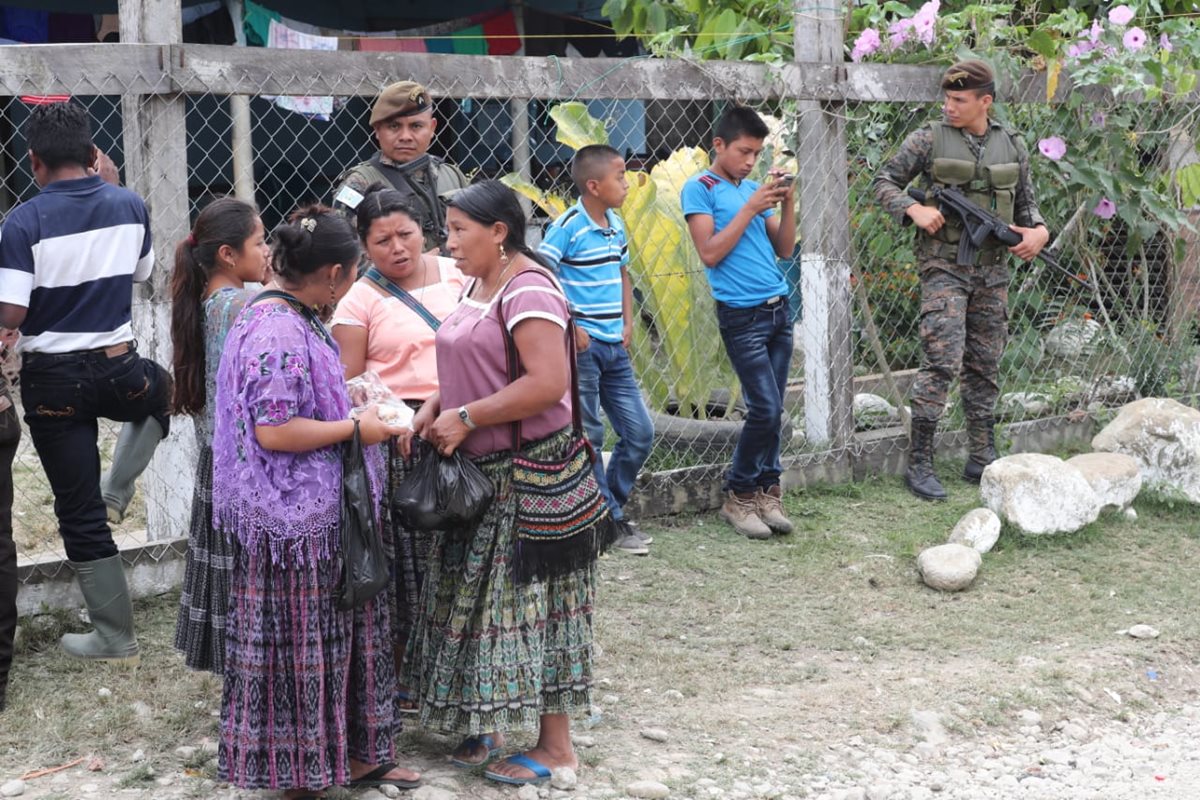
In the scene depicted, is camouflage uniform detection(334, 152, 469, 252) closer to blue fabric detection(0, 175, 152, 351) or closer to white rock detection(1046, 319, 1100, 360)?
blue fabric detection(0, 175, 152, 351)

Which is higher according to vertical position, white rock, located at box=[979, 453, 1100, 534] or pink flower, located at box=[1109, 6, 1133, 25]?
pink flower, located at box=[1109, 6, 1133, 25]

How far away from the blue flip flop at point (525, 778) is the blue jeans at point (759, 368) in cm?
249

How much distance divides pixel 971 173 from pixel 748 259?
1.33 metres

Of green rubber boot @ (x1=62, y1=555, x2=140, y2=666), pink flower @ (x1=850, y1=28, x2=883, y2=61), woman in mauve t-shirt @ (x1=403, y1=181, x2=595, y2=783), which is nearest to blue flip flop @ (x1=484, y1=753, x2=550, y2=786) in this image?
woman in mauve t-shirt @ (x1=403, y1=181, x2=595, y2=783)

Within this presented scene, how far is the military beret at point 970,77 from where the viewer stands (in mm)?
6227

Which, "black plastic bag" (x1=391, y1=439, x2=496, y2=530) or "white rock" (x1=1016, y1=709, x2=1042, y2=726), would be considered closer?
"black plastic bag" (x1=391, y1=439, x2=496, y2=530)

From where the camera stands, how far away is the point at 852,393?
21.8ft

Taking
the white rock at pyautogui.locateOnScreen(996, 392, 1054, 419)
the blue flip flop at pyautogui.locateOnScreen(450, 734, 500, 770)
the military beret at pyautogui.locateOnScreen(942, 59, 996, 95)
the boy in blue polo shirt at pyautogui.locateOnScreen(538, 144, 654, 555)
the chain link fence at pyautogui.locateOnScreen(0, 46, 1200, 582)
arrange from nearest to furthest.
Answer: the blue flip flop at pyautogui.locateOnScreen(450, 734, 500, 770) → the chain link fence at pyautogui.locateOnScreen(0, 46, 1200, 582) → the boy in blue polo shirt at pyautogui.locateOnScreen(538, 144, 654, 555) → the military beret at pyautogui.locateOnScreen(942, 59, 996, 95) → the white rock at pyautogui.locateOnScreen(996, 392, 1054, 419)

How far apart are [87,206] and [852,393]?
3.78 metres

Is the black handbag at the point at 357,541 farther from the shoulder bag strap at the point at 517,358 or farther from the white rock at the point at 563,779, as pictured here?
the white rock at the point at 563,779

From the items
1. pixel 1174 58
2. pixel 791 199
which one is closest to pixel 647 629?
pixel 791 199

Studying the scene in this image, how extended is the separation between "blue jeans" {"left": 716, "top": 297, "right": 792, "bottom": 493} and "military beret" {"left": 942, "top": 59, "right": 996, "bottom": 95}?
1.41m

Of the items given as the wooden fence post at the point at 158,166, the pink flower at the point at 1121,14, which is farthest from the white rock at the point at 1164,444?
the wooden fence post at the point at 158,166

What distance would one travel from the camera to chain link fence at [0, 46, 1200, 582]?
15.9 feet
